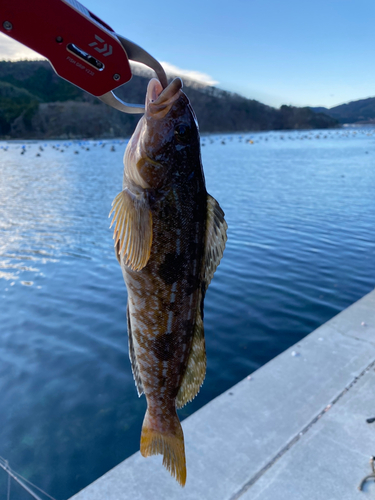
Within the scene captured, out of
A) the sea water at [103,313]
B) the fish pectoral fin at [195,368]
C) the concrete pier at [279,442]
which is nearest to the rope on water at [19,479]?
the sea water at [103,313]

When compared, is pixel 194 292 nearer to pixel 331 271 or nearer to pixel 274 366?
pixel 274 366

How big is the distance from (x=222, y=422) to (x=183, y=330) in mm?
3636

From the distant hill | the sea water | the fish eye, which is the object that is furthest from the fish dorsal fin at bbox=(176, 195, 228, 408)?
the distant hill

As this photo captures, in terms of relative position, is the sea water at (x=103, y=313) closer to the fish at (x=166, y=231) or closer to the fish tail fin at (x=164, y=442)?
the fish tail fin at (x=164, y=442)

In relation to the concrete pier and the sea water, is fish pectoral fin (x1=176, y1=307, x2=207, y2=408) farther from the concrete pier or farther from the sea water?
the sea water

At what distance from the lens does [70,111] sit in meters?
138

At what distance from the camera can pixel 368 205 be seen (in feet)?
82.0

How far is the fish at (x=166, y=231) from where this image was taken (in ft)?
6.78

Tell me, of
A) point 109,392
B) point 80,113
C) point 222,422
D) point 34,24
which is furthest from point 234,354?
point 80,113

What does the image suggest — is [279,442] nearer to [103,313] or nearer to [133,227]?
[133,227]

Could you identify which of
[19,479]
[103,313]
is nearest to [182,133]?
[19,479]

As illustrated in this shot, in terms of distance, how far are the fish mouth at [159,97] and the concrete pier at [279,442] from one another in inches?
164

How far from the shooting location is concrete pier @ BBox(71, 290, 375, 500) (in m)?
4.41

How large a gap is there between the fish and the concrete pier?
2416 mm
